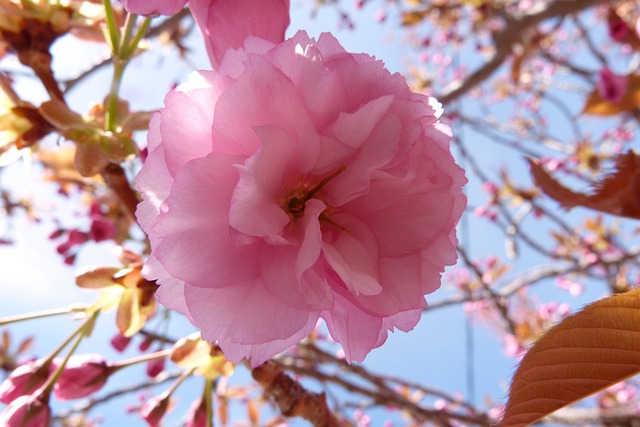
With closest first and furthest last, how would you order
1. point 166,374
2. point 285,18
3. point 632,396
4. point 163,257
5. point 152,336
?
1. point 163,257
2. point 285,18
3. point 152,336
4. point 166,374
5. point 632,396

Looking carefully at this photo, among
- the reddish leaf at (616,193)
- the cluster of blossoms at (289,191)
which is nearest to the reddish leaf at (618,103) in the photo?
the reddish leaf at (616,193)

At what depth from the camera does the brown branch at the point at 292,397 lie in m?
0.62

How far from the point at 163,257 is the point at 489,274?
3.30 m

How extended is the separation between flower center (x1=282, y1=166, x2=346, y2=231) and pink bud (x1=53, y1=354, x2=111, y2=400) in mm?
412

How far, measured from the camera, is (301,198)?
0.46m

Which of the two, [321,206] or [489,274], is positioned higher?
[489,274]

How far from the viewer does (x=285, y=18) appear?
48 centimetres

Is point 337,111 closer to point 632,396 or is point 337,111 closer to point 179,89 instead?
point 179,89

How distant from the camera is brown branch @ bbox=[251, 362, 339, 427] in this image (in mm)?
621

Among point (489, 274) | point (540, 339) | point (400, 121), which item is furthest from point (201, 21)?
point (489, 274)

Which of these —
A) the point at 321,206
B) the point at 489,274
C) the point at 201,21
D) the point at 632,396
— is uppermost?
the point at 489,274

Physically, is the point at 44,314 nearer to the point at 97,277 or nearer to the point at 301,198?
the point at 97,277

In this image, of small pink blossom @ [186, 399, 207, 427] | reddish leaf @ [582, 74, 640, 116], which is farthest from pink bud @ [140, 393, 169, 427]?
reddish leaf @ [582, 74, 640, 116]

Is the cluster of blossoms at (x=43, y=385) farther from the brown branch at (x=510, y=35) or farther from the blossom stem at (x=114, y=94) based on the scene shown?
the brown branch at (x=510, y=35)
